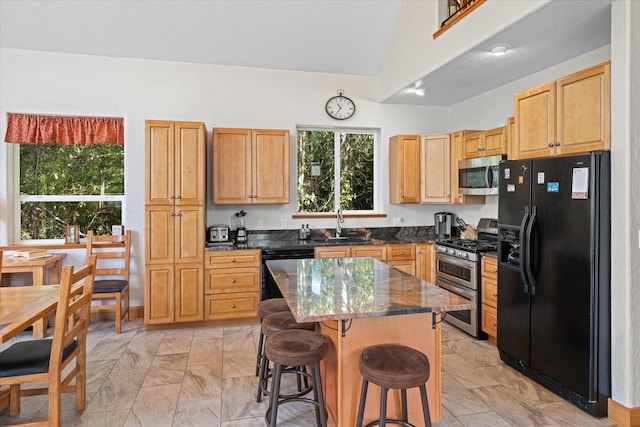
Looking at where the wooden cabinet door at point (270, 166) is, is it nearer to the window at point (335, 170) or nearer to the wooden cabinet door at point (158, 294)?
the window at point (335, 170)

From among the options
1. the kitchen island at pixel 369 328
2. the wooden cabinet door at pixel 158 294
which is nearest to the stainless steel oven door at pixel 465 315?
the kitchen island at pixel 369 328

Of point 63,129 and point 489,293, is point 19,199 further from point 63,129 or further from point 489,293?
point 489,293

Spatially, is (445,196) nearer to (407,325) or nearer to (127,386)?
(407,325)

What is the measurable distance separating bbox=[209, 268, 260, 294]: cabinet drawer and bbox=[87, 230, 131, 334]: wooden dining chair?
935 millimetres

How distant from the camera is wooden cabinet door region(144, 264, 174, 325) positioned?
13.8 ft

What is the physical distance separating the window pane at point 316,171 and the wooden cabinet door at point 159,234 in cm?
170

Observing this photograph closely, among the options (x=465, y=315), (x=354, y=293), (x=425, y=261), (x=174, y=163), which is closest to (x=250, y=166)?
(x=174, y=163)

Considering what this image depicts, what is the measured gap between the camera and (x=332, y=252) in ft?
15.1

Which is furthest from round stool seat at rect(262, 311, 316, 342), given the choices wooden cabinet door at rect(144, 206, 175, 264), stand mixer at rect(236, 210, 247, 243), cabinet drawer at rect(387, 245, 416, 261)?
A: cabinet drawer at rect(387, 245, 416, 261)

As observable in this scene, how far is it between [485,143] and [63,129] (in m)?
4.79

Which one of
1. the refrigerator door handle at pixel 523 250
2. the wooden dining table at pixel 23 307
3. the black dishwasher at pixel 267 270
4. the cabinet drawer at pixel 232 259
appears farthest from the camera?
the black dishwasher at pixel 267 270

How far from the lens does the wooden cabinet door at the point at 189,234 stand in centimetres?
426

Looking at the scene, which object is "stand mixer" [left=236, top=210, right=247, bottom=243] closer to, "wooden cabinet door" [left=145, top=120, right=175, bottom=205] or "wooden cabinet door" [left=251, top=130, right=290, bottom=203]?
"wooden cabinet door" [left=251, top=130, right=290, bottom=203]

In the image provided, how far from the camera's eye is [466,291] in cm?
412
